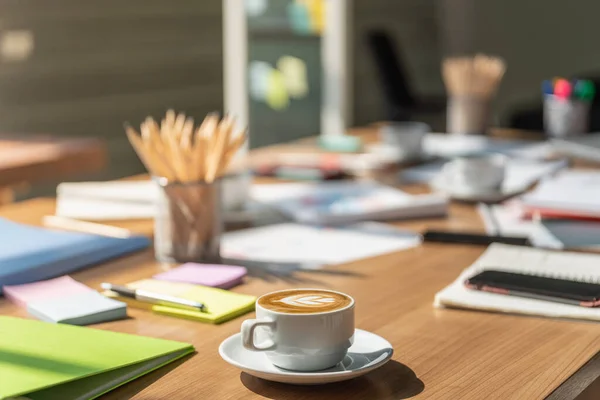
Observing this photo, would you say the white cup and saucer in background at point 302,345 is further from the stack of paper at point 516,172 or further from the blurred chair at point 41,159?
the blurred chair at point 41,159

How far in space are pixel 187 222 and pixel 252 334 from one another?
0.48m

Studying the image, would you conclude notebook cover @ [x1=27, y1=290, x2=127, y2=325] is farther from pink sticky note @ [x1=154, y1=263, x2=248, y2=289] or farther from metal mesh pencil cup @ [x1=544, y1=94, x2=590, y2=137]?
metal mesh pencil cup @ [x1=544, y1=94, x2=590, y2=137]

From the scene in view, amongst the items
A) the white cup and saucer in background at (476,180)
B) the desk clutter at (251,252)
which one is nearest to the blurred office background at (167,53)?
the desk clutter at (251,252)

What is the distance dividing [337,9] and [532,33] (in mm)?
1657

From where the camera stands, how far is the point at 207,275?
1.15 m

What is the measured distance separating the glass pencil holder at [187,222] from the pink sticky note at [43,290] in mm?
168

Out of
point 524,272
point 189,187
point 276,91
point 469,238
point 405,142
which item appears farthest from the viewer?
point 276,91

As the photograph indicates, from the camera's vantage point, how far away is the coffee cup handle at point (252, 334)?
0.79 metres

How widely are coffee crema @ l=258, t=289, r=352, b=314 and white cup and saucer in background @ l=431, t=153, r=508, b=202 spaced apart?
853 mm

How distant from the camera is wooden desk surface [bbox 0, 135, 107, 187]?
239 cm

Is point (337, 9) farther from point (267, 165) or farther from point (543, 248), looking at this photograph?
point (543, 248)

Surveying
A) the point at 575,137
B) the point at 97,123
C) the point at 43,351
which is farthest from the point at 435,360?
the point at 97,123

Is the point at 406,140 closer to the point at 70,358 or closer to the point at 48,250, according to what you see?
the point at 48,250

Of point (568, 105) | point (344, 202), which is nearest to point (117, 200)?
point (344, 202)
